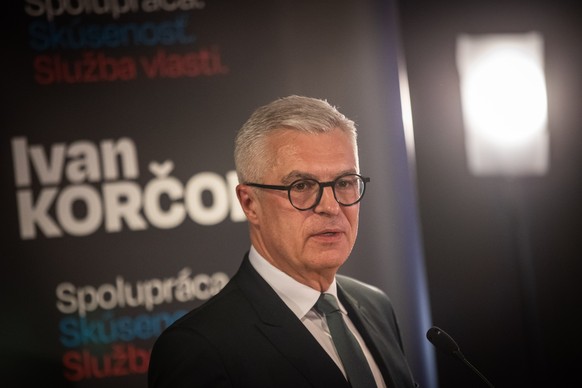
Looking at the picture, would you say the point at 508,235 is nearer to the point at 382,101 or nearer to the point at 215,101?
the point at 382,101

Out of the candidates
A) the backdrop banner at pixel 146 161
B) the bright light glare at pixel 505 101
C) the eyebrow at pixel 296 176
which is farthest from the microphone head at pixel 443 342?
the bright light glare at pixel 505 101

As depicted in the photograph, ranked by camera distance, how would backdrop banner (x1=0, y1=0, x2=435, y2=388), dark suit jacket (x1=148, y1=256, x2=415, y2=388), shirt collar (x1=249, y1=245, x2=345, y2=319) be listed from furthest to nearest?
1. backdrop banner (x1=0, y1=0, x2=435, y2=388)
2. shirt collar (x1=249, y1=245, x2=345, y2=319)
3. dark suit jacket (x1=148, y1=256, x2=415, y2=388)

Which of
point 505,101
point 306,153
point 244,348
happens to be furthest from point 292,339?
point 505,101

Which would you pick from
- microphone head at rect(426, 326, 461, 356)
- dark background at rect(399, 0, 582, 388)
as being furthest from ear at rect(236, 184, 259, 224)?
dark background at rect(399, 0, 582, 388)

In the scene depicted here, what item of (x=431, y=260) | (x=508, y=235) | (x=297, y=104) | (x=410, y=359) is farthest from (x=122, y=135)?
(x=508, y=235)

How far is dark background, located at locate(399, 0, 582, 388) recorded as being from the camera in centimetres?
371

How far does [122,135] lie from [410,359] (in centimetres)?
138

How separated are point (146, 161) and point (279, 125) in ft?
2.80

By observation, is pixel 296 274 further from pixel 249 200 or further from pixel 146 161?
pixel 146 161

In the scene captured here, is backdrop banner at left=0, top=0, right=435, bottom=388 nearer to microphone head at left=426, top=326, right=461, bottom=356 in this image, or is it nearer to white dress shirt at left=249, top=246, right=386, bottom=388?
white dress shirt at left=249, top=246, right=386, bottom=388

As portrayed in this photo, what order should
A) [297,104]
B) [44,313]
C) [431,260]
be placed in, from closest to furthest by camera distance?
[297,104], [44,313], [431,260]

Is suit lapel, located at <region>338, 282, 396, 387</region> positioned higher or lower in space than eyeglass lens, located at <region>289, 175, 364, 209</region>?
lower

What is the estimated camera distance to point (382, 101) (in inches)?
116

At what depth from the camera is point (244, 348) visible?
2.06m
